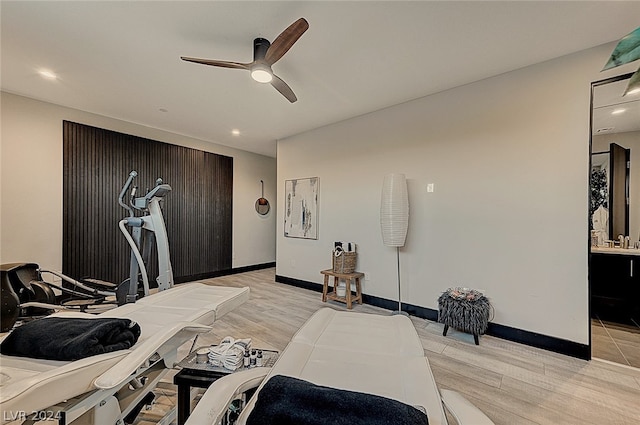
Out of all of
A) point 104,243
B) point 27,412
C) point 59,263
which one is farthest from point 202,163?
point 27,412

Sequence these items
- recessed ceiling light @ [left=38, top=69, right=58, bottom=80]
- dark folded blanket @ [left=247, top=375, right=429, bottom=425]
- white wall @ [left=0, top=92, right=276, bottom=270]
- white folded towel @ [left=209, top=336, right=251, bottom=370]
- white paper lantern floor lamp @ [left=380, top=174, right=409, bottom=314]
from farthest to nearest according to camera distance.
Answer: white wall @ [left=0, top=92, right=276, bottom=270], white paper lantern floor lamp @ [left=380, top=174, right=409, bottom=314], recessed ceiling light @ [left=38, top=69, right=58, bottom=80], white folded towel @ [left=209, top=336, right=251, bottom=370], dark folded blanket @ [left=247, top=375, right=429, bottom=425]

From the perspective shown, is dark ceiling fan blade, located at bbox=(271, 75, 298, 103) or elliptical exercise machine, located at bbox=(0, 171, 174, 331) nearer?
dark ceiling fan blade, located at bbox=(271, 75, 298, 103)

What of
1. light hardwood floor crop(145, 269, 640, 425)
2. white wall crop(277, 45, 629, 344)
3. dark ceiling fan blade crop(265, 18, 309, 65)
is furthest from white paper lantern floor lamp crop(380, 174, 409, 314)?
dark ceiling fan blade crop(265, 18, 309, 65)

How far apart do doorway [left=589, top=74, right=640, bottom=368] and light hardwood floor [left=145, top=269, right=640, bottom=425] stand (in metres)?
0.48

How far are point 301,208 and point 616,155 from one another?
154 inches

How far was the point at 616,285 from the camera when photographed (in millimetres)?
2996

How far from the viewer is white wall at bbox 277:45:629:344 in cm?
244

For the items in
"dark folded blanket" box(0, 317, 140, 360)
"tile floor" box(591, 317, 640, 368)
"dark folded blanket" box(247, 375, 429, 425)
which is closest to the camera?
"dark folded blanket" box(247, 375, 429, 425)

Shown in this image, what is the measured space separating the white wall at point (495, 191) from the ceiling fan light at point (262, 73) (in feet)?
6.34

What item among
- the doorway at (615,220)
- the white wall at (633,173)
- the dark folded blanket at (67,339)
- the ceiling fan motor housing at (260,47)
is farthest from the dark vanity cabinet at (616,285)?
the dark folded blanket at (67,339)

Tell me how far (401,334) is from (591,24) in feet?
8.73

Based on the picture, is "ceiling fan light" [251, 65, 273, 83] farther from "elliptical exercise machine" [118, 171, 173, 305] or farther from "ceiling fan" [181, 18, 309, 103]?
"elliptical exercise machine" [118, 171, 173, 305]

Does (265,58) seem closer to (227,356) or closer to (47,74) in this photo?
(227,356)

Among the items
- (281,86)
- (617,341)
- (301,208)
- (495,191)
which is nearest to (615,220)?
(617,341)
